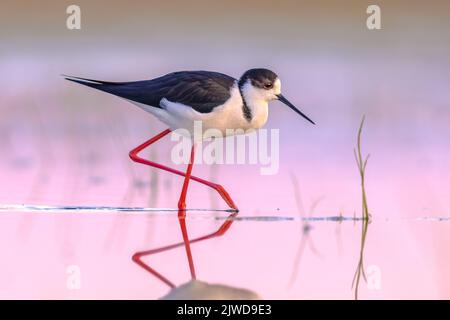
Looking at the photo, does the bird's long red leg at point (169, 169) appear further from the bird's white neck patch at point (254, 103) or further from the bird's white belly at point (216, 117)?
the bird's white neck patch at point (254, 103)

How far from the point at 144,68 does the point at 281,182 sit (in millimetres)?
3198

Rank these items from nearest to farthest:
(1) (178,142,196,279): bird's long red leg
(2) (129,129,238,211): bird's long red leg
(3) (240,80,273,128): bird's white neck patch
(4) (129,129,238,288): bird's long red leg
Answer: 1. (4) (129,129,238,288): bird's long red leg
2. (1) (178,142,196,279): bird's long red leg
3. (2) (129,129,238,211): bird's long red leg
4. (3) (240,80,273,128): bird's white neck patch

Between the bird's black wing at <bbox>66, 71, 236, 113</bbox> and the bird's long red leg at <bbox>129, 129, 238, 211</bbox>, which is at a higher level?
the bird's black wing at <bbox>66, 71, 236, 113</bbox>

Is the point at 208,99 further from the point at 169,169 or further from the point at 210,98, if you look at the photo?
the point at 169,169

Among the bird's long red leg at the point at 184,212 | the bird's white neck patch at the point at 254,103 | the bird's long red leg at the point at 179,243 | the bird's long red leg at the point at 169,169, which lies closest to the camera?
the bird's long red leg at the point at 179,243

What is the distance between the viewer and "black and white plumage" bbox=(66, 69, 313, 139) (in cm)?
666

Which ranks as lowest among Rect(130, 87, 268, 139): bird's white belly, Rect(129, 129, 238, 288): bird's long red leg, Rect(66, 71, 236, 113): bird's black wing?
Rect(129, 129, 238, 288): bird's long red leg

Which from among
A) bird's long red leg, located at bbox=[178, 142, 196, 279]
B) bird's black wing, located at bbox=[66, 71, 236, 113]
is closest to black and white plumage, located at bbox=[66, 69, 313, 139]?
bird's black wing, located at bbox=[66, 71, 236, 113]

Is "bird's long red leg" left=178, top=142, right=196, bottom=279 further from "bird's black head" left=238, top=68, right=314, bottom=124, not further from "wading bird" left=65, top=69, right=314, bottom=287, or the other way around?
"bird's black head" left=238, top=68, right=314, bottom=124

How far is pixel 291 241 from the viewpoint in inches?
214

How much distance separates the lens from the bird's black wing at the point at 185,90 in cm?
666

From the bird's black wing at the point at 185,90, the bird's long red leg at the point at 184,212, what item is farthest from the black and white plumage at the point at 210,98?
the bird's long red leg at the point at 184,212

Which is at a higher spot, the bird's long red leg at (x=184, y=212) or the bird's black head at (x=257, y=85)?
the bird's black head at (x=257, y=85)

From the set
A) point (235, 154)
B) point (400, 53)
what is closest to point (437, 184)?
point (235, 154)
